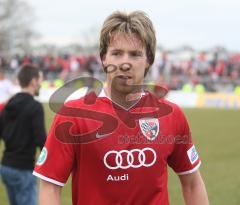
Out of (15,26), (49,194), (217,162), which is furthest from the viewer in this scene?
(15,26)

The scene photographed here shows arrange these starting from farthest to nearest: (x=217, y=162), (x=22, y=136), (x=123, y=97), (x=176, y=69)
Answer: (x=176, y=69) → (x=217, y=162) → (x=22, y=136) → (x=123, y=97)

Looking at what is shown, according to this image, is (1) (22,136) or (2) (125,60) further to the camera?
(1) (22,136)

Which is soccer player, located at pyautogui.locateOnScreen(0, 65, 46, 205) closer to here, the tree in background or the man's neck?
the man's neck

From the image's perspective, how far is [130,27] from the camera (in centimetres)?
292

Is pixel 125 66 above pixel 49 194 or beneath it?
above

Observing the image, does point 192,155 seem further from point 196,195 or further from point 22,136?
point 22,136

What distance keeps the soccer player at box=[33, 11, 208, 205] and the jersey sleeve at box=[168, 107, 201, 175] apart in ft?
0.23

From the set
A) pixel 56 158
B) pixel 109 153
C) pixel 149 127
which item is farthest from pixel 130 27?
pixel 56 158

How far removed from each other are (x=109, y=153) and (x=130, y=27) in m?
0.67

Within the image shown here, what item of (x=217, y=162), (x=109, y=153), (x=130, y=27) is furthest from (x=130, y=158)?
(x=217, y=162)

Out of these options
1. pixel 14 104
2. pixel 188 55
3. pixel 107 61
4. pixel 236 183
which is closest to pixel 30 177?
pixel 14 104

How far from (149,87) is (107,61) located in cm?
53

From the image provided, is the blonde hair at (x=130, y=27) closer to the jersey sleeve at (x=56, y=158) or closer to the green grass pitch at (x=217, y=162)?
the jersey sleeve at (x=56, y=158)

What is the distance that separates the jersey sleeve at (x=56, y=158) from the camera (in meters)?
2.82
